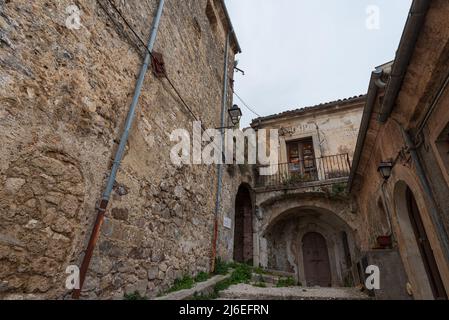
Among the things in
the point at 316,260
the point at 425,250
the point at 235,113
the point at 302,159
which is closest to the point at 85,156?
the point at 425,250

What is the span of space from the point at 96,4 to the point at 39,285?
2900mm

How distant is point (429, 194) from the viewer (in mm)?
2482

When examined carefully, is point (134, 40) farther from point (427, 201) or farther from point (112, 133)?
point (427, 201)

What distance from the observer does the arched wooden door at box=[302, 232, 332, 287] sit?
363 inches

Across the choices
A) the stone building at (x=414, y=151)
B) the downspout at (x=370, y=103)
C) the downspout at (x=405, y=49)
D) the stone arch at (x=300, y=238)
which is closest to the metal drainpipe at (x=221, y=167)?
the stone building at (x=414, y=151)

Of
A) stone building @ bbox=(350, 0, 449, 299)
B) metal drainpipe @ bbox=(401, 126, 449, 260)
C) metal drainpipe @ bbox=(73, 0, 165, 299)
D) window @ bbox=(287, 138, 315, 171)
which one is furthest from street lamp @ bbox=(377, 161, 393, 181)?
window @ bbox=(287, 138, 315, 171)

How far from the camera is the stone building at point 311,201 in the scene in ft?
27.3

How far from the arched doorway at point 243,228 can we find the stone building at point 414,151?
4.83 m

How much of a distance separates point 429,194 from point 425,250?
133 cm

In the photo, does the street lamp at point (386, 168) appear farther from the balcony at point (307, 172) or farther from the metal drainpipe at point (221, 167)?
the balcony at point (307, 172)

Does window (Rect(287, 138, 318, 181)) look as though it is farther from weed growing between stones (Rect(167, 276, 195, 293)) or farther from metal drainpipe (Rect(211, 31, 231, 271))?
weed growing between stones (Rect(167, 276, 195, 293))

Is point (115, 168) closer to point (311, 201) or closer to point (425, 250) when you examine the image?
point (425, 250)

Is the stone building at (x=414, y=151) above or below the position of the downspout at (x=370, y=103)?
below

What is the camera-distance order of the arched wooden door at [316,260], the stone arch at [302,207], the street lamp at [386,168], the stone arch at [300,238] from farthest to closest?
the arched wooden door at [316,260]
the stone arch at [300,238]
the stone arch at [302,207]
the street lamp at [386,168]
